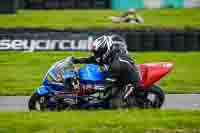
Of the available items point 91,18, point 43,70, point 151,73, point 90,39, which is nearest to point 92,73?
point 151,73

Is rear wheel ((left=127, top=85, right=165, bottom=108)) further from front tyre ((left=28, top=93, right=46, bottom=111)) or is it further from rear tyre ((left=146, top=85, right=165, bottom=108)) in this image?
front tyre ((left=28, top=93, right=46, bottom=111))

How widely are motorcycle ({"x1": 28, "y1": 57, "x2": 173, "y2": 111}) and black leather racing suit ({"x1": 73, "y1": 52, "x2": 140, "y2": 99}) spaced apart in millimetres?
135

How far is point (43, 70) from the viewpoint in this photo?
1728cm

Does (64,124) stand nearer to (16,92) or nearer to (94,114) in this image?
(94,114)

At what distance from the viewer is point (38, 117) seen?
367 inches

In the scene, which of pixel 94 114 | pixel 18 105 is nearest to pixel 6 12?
pixel 18 105

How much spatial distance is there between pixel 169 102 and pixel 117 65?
2.43 m

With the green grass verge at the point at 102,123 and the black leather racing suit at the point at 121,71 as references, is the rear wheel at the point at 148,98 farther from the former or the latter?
the green grass verge at the point at 102,123

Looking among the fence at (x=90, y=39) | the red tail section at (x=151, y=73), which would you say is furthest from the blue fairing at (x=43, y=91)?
the fence at (x=90, y=39)

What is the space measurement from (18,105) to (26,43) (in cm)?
839

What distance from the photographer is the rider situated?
10.9 m

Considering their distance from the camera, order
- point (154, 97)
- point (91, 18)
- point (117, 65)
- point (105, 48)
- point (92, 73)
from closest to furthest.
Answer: point (117, 65) → point (105, 48) → point (92, 73) → point (154, 97) → point (91, 18)

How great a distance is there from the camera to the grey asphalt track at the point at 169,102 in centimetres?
1236

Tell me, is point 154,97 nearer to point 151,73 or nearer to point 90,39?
point 151,73
